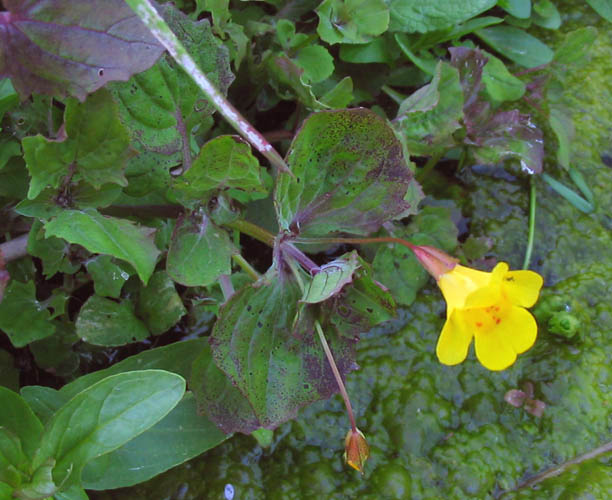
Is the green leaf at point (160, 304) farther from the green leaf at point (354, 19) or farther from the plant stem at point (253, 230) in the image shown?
the green leaf at point (354, 19)

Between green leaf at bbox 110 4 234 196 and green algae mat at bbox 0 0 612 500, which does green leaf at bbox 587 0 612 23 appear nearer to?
green algae mat at bbox 0 0 612 500

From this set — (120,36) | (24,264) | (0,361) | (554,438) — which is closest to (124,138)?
(120,36)

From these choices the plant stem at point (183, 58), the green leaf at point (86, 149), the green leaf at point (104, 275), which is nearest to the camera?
the plant stem at point (183, 58)

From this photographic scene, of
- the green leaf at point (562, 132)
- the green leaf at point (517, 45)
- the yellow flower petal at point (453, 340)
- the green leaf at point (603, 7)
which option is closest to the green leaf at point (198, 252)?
the yellow flower petal at point (453, 340)

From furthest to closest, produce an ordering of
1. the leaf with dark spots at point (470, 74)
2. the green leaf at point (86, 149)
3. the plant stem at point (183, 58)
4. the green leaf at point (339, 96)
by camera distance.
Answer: the leaf with dark spots at point (470, 74)
the green leaf at point (339, 96)
the green leaf at point (86, 149)
the plant stem at point (183, 58)

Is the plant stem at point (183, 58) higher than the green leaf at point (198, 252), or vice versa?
the plant stem at point (183, 58)

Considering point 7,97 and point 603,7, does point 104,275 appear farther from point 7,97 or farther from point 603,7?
point 603,7

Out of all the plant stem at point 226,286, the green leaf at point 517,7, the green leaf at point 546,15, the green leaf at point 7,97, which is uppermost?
the green leaf at point 7,97
